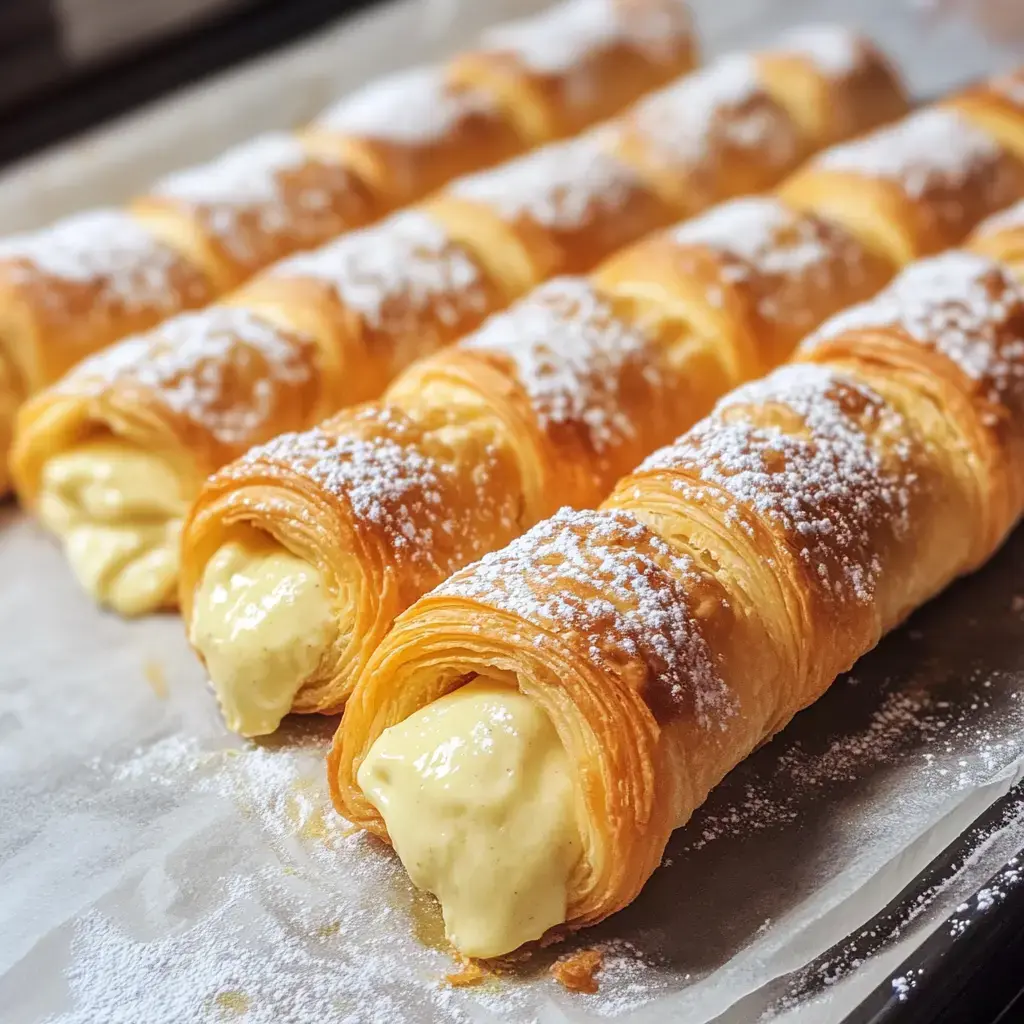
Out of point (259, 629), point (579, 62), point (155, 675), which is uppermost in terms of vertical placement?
point (579, 62)

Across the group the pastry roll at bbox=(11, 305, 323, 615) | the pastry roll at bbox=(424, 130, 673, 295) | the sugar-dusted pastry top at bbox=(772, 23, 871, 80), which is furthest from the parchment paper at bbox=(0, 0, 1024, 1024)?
the sugar-dusted pastry top at bbox=(772, 23, 871, 80)

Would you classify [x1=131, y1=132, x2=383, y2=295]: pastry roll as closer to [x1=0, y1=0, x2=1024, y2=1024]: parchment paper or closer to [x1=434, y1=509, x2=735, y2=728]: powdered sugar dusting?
[x1=0, y1=0, x2=1024, y2=1024]: parchment paper

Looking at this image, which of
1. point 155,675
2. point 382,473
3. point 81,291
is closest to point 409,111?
point 81,291

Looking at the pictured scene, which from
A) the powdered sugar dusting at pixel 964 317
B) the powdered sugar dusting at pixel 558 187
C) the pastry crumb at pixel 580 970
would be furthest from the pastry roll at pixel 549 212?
the pastry crumb at pixel 580 970

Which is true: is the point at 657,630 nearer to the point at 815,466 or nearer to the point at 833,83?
the point at 815,466

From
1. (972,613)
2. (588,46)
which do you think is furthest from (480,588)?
(588,46)

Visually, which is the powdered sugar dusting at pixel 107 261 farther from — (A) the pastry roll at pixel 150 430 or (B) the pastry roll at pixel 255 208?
(A) the pastry roll at pixel 150 430

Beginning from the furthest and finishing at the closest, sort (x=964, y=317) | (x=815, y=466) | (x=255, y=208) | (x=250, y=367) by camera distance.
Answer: (x=255, y=208), (x=250, y=367), (x=964, y=317), (x=815, y=466)
